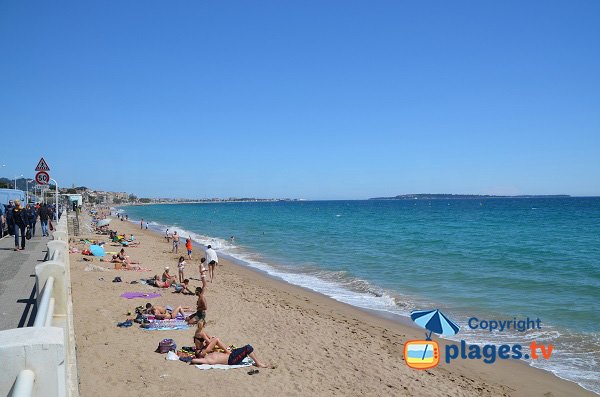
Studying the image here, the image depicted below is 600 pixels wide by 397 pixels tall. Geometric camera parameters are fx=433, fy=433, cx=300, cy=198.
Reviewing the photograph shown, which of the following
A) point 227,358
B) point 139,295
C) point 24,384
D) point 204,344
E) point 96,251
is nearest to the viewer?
point 24,384

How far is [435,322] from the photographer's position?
11227mm

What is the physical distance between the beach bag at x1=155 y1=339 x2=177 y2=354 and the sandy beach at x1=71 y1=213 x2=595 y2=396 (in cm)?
13

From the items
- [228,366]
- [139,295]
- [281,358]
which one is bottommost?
[281,358]

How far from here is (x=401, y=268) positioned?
65.6ft

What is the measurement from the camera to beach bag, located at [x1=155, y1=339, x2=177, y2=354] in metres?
7.67

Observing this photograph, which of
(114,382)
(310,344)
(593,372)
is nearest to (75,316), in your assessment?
(114,382)

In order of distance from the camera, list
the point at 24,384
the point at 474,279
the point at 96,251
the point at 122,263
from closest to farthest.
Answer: the point at 24,384 → the point at 122,263 → the point at 474,279 → the point at 96,251

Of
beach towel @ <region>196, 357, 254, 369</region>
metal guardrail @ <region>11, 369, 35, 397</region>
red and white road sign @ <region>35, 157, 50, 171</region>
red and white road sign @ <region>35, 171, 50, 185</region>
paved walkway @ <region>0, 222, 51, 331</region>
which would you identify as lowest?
beach towel @ <region>196, 357, 254, 369</region>

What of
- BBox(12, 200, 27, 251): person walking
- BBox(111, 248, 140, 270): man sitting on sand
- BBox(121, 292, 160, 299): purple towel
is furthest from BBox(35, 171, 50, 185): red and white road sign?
BBox(111, 248, 140, 270): man sitting on sand

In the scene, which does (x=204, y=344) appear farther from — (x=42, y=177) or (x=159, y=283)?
(x=42, y=177)

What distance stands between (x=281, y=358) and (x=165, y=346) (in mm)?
2124

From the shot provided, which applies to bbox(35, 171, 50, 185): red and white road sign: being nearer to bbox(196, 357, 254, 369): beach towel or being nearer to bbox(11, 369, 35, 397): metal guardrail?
bbox(196, 357, 254, 369): beach towel

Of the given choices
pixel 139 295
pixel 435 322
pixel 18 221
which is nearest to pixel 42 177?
pixel 18 221

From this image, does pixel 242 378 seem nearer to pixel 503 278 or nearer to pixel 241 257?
pixel 503 278
